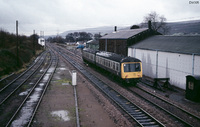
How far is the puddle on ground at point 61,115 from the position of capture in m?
10.4

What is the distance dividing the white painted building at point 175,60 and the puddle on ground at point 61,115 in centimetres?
1165

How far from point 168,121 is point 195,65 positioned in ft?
26.5

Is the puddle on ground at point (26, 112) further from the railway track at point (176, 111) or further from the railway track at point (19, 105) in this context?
the railway track at point (176, 111)

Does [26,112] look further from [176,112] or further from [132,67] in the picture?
[132,67]

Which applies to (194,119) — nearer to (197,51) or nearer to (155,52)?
(197,51)

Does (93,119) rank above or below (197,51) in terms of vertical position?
below

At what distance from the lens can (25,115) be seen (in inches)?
430

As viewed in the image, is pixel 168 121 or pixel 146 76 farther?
pixel 146 76

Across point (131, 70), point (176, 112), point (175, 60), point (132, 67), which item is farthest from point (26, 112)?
point (175, 60)

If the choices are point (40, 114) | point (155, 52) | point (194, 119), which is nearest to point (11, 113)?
point (40, 114)

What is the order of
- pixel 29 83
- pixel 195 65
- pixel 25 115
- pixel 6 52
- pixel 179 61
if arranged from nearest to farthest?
pixel 25 115 < pixel 195 65 < pixel 179 61 < pixel 29 83 < pixel 6 52

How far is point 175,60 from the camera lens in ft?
61.6

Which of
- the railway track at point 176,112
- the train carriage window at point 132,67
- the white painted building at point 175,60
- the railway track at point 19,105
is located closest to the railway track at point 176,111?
the railway track at point 176,112

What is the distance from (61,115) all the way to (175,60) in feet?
43.0
